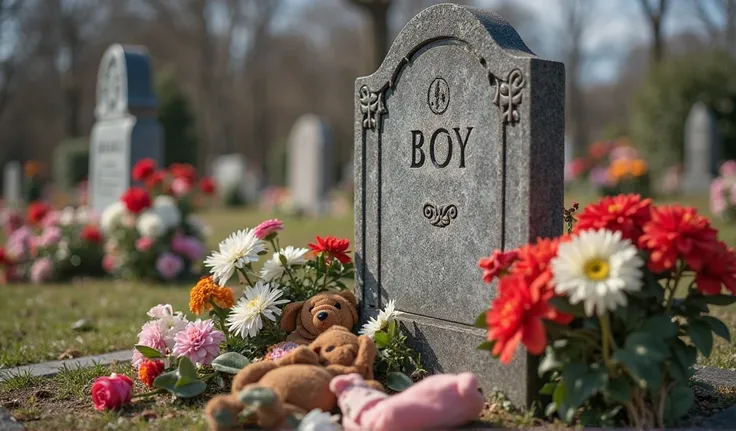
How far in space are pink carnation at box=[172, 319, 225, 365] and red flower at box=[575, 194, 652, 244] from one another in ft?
5.80

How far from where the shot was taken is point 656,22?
2422 cm

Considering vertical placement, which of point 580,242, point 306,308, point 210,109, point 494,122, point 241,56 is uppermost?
point 241,56

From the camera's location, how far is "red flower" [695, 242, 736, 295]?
111 inches

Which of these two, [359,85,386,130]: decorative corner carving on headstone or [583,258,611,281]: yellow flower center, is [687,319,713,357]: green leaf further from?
[359,85,386,130]: decorative corner carving on headstone

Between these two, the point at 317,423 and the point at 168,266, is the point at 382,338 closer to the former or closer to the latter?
the point at 317,423

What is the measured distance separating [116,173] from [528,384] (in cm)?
769

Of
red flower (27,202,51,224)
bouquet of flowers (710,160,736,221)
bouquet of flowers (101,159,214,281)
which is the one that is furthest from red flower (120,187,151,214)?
bouquet of flowers (710,160,736,221)

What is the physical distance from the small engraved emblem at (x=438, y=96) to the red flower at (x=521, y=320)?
1.20m

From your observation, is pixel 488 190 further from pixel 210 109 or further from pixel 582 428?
pixel 210 109

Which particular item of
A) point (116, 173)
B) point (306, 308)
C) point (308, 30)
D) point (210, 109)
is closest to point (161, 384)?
point (306, 308)

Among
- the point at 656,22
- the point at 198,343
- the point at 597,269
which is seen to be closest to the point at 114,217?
the point at 198,343

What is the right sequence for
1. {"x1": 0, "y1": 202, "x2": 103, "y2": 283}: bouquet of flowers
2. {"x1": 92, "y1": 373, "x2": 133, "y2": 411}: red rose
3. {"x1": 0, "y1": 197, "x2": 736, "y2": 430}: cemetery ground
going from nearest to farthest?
{"x1": 0, "y1": 197, "x2": 736, "y2": 430}: cemetery ground → {"x1": 92, "y1": 373, "x2": 133, "y2": 411}: red rose → {"x1": 0, "y1": 202, "x2": 103, "y2": 283}: bouquet of flowers

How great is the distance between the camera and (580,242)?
8.82 feet

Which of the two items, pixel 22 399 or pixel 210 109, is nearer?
pixel 22 399
